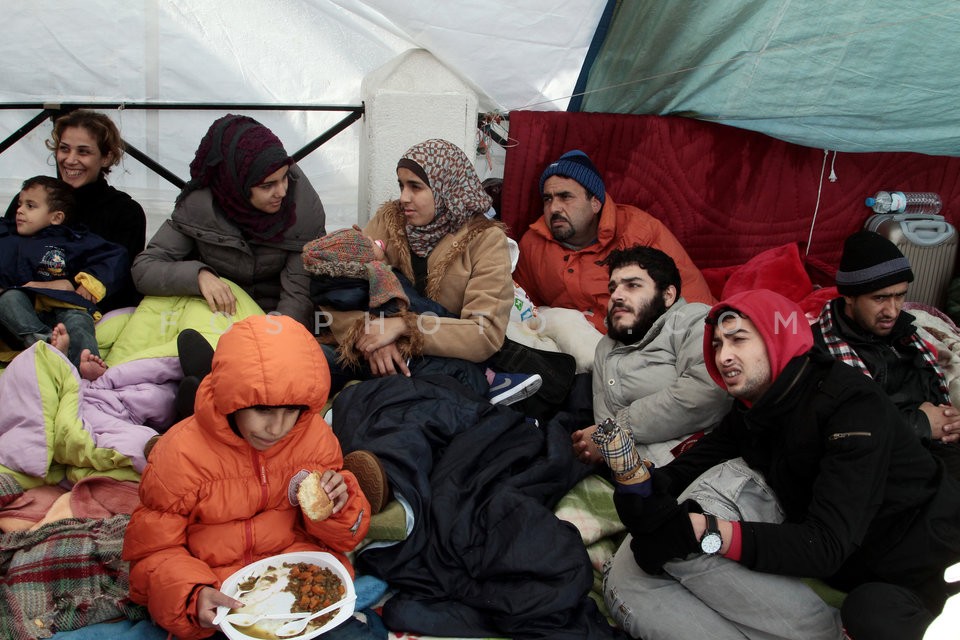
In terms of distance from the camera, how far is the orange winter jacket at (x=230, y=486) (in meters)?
1.85

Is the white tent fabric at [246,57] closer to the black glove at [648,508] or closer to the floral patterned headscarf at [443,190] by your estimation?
the floral patterned headscarf at [443,190]

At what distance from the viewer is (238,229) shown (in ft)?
10.4

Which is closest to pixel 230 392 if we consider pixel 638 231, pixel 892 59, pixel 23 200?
pixel 23 200

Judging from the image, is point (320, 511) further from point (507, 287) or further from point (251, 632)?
point (507, 287)

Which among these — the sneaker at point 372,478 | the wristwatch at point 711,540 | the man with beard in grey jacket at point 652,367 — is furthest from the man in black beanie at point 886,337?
the sneaker at point 372,478

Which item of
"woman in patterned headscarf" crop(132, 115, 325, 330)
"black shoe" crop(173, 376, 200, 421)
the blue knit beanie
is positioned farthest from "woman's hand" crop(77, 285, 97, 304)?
the blue knit beanie

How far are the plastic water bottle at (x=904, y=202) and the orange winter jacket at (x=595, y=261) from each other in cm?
115

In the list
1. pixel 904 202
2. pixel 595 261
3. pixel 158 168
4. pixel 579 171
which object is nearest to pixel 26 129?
pixel 158 168

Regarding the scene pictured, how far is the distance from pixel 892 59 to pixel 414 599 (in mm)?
3033

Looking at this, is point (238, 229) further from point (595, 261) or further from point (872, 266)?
point (872, 266)

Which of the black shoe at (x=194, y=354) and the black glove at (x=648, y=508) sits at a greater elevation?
the black shoe at (x=194, y=354)

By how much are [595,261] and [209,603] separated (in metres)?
2.42

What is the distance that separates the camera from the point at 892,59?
137 inches

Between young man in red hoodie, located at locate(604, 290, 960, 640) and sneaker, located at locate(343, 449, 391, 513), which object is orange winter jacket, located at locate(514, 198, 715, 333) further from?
sneaker, located at locate(343, 449, 391, 513)
